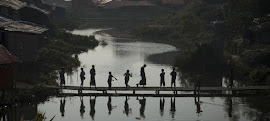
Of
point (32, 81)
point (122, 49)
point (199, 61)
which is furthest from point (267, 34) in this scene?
point (32, 81)

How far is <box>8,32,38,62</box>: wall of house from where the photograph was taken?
120 ft

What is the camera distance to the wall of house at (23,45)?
36500 mm

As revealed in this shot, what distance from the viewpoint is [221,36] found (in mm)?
59125

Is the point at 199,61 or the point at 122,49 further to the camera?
the point at 122,49

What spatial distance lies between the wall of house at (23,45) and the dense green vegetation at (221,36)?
41.1 ft

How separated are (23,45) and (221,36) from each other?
27.8 metres

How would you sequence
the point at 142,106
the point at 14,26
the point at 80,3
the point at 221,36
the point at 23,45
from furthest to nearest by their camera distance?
1. the point at 80,3
2. the point at 221,36
3. the point at 14,26
4. the point at 23,45
5. the point at 142,106

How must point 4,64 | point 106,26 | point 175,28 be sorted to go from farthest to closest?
point 106,26 < point 175,28 < point 4,64

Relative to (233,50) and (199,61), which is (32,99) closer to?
(199,61)

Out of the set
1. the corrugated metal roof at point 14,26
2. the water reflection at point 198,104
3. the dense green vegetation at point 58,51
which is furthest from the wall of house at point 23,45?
the water reflection at point 198,104

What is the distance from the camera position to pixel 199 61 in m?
43.8

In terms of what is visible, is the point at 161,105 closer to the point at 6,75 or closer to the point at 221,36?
the point at 6,75

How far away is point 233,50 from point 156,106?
19653mm

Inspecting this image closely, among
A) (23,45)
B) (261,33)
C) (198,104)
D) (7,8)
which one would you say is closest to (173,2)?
(261,33)
